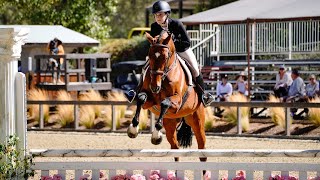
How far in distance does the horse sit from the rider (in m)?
0.23

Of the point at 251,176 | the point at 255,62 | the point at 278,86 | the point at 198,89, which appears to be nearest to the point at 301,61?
the point at 255,62

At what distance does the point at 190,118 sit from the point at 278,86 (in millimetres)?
11377

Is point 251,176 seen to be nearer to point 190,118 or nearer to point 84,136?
point 190,118

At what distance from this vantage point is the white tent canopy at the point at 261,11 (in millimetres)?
22188

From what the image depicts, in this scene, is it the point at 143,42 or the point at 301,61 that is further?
the point at 143,42

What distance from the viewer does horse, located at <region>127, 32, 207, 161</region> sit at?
1069 centimetres

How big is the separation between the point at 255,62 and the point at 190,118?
55.4 feet

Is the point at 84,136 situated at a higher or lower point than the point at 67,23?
lower

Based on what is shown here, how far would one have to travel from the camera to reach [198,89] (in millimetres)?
12008

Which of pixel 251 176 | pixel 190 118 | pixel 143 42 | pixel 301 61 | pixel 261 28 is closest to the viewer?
pixel 251 176

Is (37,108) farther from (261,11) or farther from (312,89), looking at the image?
(312,89)

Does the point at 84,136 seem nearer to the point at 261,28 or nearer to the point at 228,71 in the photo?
the point at 228,71

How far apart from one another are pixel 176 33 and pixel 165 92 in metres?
1.18

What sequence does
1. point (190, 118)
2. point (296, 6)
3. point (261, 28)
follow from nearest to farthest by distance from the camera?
point (190, 118) → point (296, 6) → point (261, 28)
